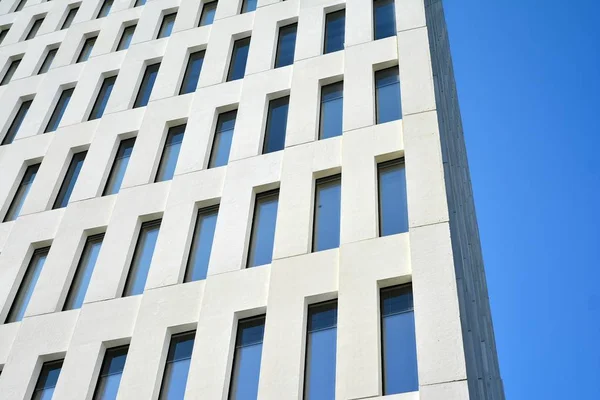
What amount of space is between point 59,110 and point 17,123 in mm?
1827

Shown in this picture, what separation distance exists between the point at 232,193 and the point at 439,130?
5.68 metres

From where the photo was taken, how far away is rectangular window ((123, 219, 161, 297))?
2139cm

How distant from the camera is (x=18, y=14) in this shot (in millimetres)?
36844

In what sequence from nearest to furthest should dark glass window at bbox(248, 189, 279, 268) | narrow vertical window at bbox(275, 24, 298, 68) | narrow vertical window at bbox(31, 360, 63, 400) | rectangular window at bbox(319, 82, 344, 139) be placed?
narrow vertical window at bbox(31, 360, 63, 400), dark glass window at bbox(248, 189, 279, 268), rectangular window at bbox(319, 82, 344, 139), narrow vertical window at bbox(275, 24, 298, 68)

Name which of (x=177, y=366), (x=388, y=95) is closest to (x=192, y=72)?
(x=388, y=95)

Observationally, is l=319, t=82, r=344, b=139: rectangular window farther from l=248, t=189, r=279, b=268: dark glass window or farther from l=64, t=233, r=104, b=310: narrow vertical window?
l=64, t=233, r=104, b=310: narrow vertical window

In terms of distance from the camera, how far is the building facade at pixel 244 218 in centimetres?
1755

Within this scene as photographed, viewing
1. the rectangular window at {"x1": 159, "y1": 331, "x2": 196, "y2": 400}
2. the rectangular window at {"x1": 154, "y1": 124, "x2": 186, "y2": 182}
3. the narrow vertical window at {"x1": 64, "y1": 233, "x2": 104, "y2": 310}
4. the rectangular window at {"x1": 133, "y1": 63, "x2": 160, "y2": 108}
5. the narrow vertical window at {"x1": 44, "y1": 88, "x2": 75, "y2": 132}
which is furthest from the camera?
the narrow vertical window at {"x1": 44, "y1": 88, "x2": 75, "y2": 132}

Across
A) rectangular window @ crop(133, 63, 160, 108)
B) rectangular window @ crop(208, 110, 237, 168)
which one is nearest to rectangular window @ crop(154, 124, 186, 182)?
rectangular window @ crop(208, 110, 237, 168)

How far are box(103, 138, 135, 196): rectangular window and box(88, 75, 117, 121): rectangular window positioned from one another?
96.1 inches

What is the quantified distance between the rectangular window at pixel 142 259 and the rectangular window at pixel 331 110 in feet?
17.4

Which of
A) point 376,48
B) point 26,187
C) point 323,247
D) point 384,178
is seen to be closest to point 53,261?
point 26,187

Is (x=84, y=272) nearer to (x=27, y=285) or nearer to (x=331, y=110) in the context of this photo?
(x=27, y=285)

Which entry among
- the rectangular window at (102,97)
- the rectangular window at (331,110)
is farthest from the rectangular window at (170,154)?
the rectangular window at (331,110)
